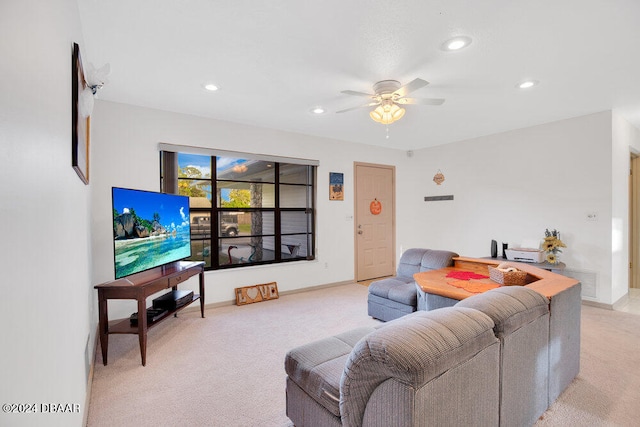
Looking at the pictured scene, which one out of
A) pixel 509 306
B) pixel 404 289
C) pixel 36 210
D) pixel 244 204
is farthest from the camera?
pixel 244 204

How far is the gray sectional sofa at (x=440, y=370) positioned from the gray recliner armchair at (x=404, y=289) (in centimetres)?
140

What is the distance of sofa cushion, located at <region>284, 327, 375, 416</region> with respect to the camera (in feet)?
4.67

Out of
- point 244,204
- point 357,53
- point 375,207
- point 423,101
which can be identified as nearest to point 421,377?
point 357,53

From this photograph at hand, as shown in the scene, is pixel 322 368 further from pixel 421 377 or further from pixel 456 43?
pixel 456 43

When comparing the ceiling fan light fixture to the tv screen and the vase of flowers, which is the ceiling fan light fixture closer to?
the tv screen

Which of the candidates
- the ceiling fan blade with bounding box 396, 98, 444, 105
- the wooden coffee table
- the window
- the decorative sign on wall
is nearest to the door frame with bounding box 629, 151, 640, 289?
the wooden coffee table

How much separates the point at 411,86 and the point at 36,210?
261cm

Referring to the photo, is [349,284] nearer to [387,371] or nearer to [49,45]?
[387,371]

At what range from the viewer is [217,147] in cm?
411

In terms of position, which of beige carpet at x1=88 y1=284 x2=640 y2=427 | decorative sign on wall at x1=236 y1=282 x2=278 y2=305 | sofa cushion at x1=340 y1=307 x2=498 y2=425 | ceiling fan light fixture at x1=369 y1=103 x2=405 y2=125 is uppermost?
ceiling fan light fixture at x1=369 y1=103 x2=405 y2=125

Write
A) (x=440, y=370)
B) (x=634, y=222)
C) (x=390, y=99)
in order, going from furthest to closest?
(x=634, y=222) < (x=390, y=99) < (x=440, y=370)

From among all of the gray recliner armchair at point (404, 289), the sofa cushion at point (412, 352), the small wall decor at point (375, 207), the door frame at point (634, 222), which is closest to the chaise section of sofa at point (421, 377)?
the sofa cushion at point (412, 352)

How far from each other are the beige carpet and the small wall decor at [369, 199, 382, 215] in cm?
237

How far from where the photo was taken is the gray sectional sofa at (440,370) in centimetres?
103
